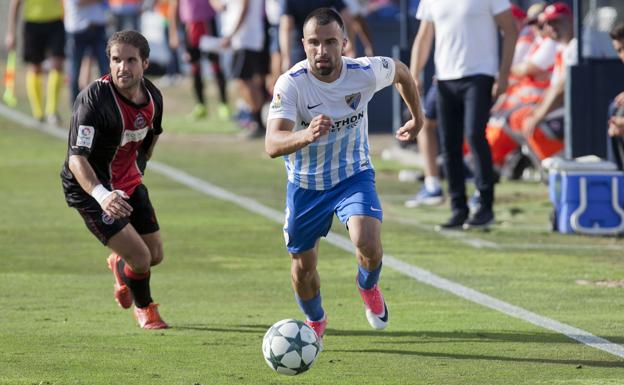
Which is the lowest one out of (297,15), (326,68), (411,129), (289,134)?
(297,15)

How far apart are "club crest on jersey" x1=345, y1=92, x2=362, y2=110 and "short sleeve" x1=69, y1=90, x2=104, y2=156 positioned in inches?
55.2

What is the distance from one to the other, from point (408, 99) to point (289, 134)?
1.31 meters

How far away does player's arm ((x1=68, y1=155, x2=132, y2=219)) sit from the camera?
8.19 m

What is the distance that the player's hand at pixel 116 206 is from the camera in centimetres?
818

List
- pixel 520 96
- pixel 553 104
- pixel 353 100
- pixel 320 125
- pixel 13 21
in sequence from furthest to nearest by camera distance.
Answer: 1. pixel 13 21
2. pixel 520 96
3. pixel 553 104
4. pixel 353 100
5. pixel 320 125

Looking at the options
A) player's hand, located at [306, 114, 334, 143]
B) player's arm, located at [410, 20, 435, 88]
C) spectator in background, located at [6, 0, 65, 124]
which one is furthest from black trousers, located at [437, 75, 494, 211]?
spectator in background, located at [6, 0, 65, 124]

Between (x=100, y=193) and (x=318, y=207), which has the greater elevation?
(x=100, y=193)

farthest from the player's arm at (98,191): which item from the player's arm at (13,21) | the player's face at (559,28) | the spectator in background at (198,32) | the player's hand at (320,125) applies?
the spectator in background at (198,32)

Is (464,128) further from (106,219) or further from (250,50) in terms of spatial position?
(250,50)

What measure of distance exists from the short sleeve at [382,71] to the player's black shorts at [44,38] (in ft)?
47.7

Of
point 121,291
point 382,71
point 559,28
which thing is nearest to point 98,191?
point 121,291

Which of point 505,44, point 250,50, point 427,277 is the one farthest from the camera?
point 250,50

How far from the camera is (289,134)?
7.66 meters

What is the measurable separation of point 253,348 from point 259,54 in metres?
13.3
